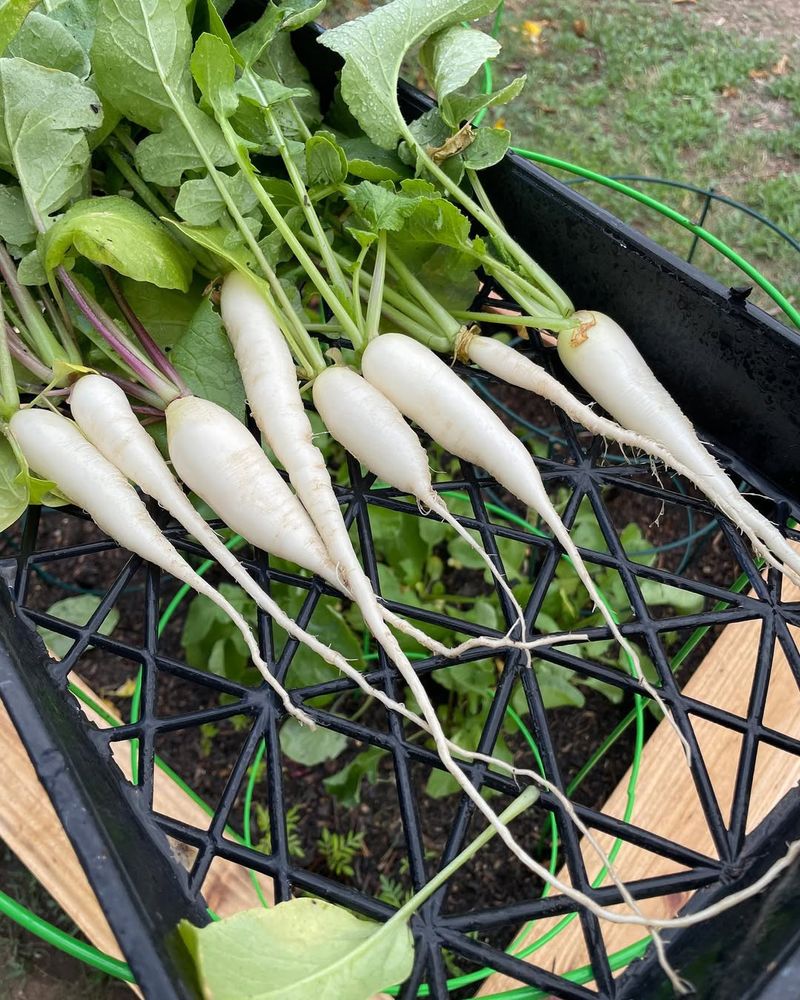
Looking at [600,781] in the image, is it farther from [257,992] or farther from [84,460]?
[84,460]

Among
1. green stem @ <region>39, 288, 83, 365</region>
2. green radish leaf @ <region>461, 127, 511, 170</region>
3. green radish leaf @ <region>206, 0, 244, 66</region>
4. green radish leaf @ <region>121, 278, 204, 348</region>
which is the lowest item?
green stem @ <region>39, 288, 83, 365</region>

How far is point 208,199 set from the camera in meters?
0.87

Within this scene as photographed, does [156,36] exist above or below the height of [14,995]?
above

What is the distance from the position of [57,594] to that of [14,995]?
25.9 inches

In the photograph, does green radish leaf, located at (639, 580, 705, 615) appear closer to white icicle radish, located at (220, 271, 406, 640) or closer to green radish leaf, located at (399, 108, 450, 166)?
white icicle radish, located at (220, 271, 406, 640)

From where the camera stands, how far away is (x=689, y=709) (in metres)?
0.75

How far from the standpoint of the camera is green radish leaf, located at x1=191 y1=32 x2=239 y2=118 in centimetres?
81

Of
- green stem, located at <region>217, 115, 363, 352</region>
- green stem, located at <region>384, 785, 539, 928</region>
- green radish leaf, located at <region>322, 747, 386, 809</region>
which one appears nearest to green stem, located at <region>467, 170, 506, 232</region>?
green stem, located at <region>217, 115, 363, 352</region>

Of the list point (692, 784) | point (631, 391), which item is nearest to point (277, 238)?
point (631, 391)

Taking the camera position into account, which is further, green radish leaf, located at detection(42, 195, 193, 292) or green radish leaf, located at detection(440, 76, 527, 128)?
green radish leaf, located at detection(440, 76, 527, 128)

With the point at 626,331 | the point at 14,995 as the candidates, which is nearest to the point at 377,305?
the point at 626,331

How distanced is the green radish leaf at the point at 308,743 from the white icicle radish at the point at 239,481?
39 cm

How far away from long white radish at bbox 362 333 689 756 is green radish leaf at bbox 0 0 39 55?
486mm

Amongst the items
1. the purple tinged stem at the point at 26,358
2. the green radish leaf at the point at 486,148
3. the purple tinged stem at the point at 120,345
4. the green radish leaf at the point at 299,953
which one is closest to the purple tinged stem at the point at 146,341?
the purple tinged stem at the point at 120,345
